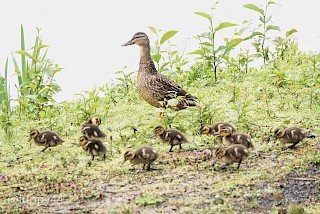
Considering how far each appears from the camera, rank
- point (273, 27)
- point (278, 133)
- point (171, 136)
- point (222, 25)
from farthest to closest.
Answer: point (273, 27) < point (222, 25) < point (171, 136) < point (278, 133)

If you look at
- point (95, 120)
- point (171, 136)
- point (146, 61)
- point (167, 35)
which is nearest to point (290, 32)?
point (167, 35)

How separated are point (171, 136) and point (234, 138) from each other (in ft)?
2.08

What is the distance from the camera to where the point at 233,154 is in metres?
7.64

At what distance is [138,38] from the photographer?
1077 cm

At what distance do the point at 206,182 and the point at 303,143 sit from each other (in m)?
1.40

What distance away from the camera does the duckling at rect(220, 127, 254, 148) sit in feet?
26.5

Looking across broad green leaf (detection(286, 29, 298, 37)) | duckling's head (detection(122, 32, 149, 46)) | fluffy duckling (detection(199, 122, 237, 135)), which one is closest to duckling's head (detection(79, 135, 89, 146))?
fluffy duckling (detection(199, 122, 237, 135))

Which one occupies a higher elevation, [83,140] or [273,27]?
[273,27]

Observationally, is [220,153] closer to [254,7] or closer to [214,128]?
[214,128]

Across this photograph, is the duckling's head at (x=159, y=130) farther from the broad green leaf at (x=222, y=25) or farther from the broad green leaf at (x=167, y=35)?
the broad green leaf at (x=167, y=35)

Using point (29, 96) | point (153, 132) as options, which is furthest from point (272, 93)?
point (29, 96)

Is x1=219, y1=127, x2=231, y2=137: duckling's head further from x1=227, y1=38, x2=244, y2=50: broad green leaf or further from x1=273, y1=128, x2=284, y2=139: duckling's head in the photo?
x1=227, y1=38, x2=244, y2=50: broad green leaf

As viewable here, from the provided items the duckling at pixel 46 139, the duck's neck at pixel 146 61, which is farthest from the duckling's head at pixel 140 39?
the duckling at pixel 46 139

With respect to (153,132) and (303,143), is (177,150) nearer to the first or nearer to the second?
(153,132)
